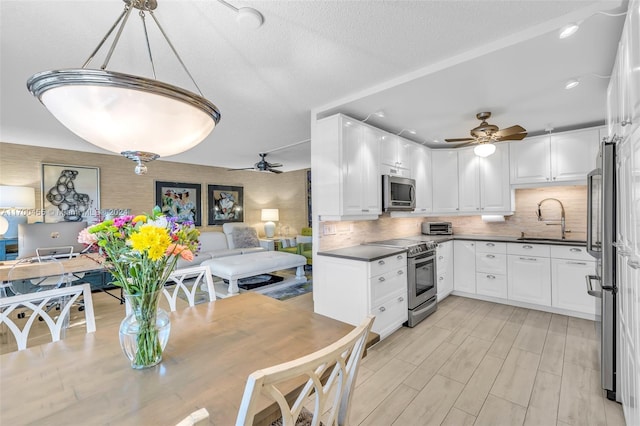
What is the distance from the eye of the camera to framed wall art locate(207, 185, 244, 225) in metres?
6.51

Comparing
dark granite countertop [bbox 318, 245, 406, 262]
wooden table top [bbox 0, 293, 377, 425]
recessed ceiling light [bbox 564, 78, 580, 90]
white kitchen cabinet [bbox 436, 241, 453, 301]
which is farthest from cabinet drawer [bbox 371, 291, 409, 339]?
recessed ceiling light [bbox 564, 78, 580, 90]

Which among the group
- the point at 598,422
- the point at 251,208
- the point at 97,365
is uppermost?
the point at 251,208

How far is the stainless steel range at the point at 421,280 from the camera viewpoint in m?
3.16

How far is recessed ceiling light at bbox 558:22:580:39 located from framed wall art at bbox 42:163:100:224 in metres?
5.73

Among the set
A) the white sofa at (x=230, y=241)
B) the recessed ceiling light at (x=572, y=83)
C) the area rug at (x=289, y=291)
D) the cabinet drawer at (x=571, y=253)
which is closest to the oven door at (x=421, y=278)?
the cabinet drawer at (x=571, y=253)

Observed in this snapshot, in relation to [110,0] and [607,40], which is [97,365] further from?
[607,40]

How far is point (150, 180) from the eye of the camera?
561 centimetres

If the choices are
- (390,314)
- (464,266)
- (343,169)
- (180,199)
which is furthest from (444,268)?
(180,199)

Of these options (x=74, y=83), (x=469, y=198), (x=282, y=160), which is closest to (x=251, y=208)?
(x=282, y=160)

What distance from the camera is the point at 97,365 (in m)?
1.06

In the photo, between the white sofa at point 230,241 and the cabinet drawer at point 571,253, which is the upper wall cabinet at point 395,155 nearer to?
the cabinet drawer at point 571,253

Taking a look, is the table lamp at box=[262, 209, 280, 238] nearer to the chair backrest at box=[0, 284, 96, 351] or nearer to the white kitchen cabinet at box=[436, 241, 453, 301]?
the white kitchen cabinet at box=[436, 241, 453, 301]

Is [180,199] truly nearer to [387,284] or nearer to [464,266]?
[387,284]

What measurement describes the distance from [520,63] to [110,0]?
2.67 metres
